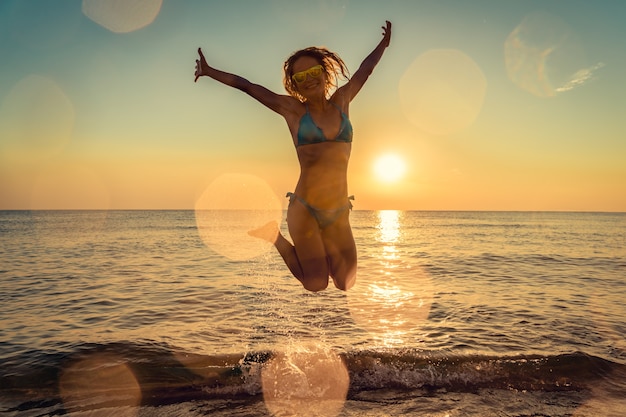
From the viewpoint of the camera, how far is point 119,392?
7.83m

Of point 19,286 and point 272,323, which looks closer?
point 272,323

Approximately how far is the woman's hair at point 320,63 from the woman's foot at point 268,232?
1.56 meters

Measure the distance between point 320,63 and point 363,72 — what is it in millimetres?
646

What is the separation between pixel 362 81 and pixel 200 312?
1018cm

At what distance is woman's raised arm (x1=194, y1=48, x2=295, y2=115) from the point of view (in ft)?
15.7

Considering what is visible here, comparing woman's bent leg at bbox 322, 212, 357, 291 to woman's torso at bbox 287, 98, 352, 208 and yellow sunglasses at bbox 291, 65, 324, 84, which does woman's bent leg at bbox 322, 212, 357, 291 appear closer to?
woman's torso at bbox 287, 98, 352, 208

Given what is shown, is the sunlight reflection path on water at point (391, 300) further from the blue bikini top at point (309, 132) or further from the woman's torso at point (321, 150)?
the blue bikini top at point (309, 132)

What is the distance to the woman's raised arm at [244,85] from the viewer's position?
4781mm

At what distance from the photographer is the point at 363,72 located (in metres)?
5.24

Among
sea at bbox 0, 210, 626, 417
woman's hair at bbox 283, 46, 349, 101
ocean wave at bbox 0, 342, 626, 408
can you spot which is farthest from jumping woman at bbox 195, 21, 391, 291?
ocean wave at bbox 0, 342, 626, 408

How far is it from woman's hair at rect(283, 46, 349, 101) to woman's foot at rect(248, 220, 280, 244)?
1555 millimetres

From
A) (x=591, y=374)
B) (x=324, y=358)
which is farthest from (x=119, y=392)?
(x=591, y=374)

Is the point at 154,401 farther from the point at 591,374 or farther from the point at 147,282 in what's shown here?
the point at 147,282

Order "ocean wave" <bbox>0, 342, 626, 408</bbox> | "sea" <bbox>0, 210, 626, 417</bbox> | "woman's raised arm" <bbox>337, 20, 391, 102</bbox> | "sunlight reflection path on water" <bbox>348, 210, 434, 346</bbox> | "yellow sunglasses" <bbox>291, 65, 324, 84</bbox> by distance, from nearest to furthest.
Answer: "yellow sunglasses" <bbox>291, 65, 324, 84</bbox> → "woman's raised arm" <bbox>337, 20, 391, 102</bbox> → "sea" <bbox>0, 210, 626, 417</bbox> → "ocean wave" <bbox>0, 342, 626, 408</bbox> → "sunlight reflection path on water" <bbox>348, 210, 434, 346</bbox>
